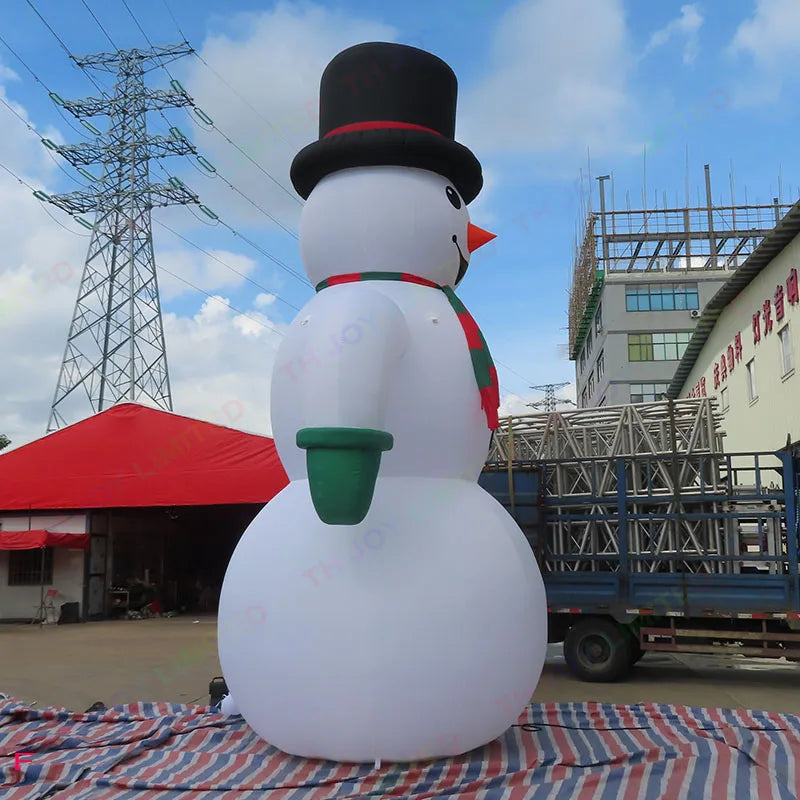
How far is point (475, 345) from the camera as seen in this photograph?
4.79 meters

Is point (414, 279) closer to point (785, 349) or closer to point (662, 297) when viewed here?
point (785, 349)

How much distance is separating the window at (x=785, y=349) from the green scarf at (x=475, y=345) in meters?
11.6

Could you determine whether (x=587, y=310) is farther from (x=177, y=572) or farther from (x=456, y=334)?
(x=456, y=334)

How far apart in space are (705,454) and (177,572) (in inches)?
528

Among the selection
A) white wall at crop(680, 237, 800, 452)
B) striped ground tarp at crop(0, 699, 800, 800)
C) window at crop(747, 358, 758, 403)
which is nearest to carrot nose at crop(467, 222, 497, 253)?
striped ground tarp at crop(0, 699, 800, 800)

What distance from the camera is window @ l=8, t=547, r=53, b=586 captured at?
15.6 meters

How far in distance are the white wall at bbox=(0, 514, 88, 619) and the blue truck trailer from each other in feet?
31.5

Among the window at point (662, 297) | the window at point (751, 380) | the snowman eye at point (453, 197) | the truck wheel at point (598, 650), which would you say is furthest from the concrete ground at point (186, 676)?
the window at point (662, 297)

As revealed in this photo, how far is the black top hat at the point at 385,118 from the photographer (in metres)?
4.80

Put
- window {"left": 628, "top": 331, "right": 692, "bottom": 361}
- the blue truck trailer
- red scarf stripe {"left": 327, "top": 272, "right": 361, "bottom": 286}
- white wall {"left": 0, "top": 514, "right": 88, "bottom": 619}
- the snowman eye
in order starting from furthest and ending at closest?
1. window {"left": 628, "top": 331, "right": 692, "bottom": 361}
2. white wall {"left": 0, "top": 514, "right": 88, "bottom": 619}
3. the blue truck trailer
4. the snowman eye
5. red scarf stripe {"left": 327, "top": 272, "right": 361, "bottom": 286}

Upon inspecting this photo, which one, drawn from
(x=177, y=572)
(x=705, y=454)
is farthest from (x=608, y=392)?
(x=705, y=454)

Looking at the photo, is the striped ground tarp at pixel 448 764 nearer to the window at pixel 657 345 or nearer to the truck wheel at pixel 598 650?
the truck wheel at pixel 598 650

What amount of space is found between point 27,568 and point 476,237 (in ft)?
43.9

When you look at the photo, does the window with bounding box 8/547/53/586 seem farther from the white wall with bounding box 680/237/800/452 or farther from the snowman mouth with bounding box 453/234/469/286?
the white wall with bounding box 680/237/800/452
